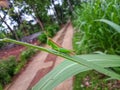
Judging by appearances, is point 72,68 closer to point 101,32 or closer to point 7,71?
A: point 101,32

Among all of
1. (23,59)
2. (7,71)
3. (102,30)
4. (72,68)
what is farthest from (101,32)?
(23,59)

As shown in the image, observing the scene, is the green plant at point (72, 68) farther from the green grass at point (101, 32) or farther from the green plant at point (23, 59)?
the green plant at point (23, 59)

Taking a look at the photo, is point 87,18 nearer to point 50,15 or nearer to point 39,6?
point 39,6

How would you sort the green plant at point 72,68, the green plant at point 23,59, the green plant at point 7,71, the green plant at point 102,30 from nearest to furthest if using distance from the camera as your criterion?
the green plant at point 72,68
the green plant at point 102,30
the green plant at point 7,71
the green plant at point 23,59

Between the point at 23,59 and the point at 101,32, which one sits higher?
the point at 101,32

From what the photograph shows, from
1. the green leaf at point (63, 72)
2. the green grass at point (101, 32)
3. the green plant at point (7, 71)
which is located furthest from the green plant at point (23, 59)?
the green leaf at point (63, 72)

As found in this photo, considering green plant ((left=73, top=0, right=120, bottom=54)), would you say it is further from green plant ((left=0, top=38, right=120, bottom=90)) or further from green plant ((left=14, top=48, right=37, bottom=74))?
green plant ((left=14, top=48, right=37, bottom=74))

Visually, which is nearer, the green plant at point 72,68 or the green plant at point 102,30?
the green plant at point 72,68

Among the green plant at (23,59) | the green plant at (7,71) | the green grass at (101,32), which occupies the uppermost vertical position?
the green grass at (101,32)

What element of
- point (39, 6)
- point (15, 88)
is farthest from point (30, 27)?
point (15, 88)

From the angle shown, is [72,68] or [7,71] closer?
[72,68]

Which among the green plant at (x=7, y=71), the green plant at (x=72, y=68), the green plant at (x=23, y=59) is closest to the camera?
the green plant at (x=72, y=68)
